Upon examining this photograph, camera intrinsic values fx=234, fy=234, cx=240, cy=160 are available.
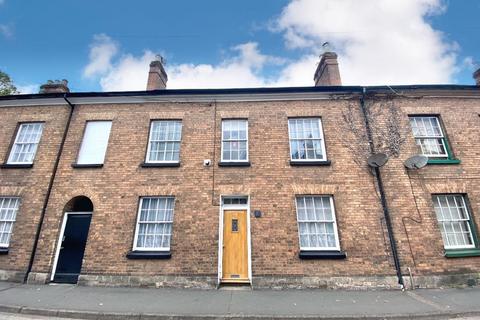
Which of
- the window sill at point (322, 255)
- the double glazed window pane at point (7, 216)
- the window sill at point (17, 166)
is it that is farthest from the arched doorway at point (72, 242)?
the window sill at point (322, 255)

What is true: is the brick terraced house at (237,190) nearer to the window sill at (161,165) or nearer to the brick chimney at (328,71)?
the window sill at (161,165)

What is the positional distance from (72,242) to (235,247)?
18.4 ft

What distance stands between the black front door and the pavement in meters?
0.64

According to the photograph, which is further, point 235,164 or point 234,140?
point 234,140

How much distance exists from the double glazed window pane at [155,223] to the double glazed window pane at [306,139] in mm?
4860

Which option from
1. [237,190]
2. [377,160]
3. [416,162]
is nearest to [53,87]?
[237,190]

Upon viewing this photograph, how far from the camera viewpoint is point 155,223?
25.9ft

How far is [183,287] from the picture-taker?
23.3 feet

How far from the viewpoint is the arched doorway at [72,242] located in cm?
769

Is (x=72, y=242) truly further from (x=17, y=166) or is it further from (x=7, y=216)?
(x=17, y=166)

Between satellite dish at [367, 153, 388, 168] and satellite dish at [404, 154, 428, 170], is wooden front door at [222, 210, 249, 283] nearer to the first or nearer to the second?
satellite dish at [367, 153, 388, 168]

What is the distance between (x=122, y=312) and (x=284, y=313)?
3640mm

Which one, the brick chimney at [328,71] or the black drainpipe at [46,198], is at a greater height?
the brick chimney at [328,71]

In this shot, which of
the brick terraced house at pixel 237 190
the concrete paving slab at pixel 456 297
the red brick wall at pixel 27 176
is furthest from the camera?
the red brick wall at pixel 27 176
